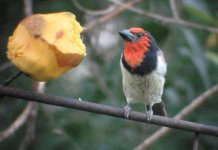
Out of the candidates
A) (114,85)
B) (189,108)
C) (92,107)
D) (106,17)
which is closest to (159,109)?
(189,108)

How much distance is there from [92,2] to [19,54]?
71.8 inches

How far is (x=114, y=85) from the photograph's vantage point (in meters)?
2.88

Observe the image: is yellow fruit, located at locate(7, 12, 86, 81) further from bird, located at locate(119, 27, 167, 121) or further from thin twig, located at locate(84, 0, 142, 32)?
thin twig, located at locate(84, 0, 142, 32)

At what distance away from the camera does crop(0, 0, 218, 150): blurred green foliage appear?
8.11ft

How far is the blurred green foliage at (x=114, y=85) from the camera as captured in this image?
2.47 meters

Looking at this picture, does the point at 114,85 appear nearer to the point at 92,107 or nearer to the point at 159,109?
the point at 159,109

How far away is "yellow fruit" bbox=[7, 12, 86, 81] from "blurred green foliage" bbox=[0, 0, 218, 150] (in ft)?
4.13

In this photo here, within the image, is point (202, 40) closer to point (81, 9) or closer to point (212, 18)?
point (212, 18)

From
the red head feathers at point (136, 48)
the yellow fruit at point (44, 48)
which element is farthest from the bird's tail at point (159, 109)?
the yellow fruit at point (44, 48)

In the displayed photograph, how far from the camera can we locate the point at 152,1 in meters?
2.88

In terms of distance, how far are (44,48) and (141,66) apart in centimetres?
109

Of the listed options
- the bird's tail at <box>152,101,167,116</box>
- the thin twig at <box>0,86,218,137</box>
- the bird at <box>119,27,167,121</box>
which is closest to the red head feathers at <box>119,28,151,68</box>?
the bird at <box>119,27,167,121</box>

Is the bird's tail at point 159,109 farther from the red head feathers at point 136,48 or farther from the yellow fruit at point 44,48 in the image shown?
the yellow fruit at point 44,48

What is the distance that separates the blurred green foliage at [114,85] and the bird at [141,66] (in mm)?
359
